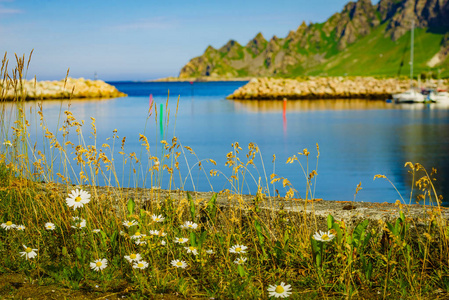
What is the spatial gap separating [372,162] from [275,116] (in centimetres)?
2211

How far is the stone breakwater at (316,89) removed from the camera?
216 feet

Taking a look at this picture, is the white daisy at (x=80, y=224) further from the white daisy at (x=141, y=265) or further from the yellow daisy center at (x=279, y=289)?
the yellow daisy center at (x=279, y=289)

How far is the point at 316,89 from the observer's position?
67500 mm

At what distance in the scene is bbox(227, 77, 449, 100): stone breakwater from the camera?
216ft

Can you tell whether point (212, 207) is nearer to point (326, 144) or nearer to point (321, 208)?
point (321, 208)

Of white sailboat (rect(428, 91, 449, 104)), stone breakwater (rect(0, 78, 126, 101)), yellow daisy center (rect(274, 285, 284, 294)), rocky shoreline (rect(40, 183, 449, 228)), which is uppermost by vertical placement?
stone breakwater (rect(0, 78, 126, 101))

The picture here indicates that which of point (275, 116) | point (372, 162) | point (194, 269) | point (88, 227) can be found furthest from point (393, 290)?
point (275, 116)

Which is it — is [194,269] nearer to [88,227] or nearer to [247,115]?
[88,227]

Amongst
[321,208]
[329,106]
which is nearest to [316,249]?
[321,208]

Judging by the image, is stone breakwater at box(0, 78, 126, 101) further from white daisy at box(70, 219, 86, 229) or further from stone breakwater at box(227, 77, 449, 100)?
white daisy at box(70, 219, 86, 229)

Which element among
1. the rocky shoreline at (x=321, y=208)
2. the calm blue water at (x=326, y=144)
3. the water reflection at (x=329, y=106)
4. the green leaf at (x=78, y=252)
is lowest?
the calm blue water at (x=326, y=144)

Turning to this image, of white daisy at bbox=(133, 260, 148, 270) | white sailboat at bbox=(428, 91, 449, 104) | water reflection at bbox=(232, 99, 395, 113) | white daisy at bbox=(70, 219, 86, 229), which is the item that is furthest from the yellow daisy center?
white sailboat at bbox=(428, 91, 449, 104)

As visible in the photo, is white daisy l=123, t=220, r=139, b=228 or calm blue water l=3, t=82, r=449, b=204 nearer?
white daisy l=123, t=220, r=139, b=228

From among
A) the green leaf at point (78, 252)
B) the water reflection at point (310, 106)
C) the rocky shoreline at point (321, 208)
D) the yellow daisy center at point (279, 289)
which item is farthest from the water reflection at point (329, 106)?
the yellow daisy center at point (279, 289)
